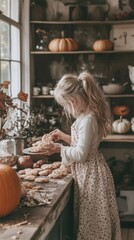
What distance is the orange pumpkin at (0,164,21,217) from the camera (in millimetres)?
2070

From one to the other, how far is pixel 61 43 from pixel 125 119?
106cm

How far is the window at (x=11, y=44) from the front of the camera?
4.06 meters

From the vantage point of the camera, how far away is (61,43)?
4.75m

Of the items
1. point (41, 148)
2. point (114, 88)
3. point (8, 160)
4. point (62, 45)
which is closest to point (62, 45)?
point (62, 45)

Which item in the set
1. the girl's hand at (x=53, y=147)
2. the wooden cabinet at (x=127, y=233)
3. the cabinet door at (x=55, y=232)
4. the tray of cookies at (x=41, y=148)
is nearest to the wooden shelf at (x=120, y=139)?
the wooden cabinet at (x=127, y=233)

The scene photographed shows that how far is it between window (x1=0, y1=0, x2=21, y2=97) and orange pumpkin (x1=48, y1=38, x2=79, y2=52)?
0.37m

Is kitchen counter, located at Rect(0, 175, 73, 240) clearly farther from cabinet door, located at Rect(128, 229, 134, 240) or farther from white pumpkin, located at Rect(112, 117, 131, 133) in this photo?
white pumpkin, located at Rect(112, 117, 131, 133)

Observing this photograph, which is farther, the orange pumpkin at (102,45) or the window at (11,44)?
the orange pumpkin at (102,45)

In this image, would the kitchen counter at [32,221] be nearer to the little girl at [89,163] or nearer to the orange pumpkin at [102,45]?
the little girl at [89,163]

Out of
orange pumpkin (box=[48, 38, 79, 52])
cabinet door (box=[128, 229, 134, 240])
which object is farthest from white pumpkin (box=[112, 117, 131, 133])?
cabinet door (box=[128, 229, 134, 240])

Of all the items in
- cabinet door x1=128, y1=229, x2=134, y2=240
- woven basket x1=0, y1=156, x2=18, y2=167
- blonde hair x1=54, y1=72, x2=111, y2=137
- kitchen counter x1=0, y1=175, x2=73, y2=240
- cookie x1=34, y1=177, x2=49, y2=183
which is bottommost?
cabinet door x1=128, y1=229, x2=134, y2=240

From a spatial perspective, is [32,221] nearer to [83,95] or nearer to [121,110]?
[83,95]

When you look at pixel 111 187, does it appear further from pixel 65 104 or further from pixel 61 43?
pixel 61 43

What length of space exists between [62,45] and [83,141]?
214 cm
